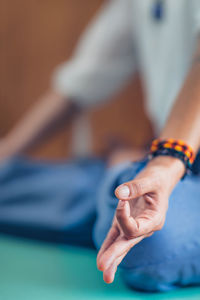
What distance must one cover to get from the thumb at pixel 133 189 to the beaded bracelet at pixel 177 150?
2.3 inches

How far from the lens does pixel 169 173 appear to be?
31 cm

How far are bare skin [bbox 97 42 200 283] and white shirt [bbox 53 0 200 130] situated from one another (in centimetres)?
20

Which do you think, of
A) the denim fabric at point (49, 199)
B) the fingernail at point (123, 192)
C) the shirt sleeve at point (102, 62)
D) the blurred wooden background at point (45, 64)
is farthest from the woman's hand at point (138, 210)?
the blurred wooden background at point (45, 64)

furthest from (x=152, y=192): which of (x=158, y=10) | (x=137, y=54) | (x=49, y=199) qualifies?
(x=137, y=54)

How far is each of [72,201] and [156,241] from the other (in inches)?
9.3

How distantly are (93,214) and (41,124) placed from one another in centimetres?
36

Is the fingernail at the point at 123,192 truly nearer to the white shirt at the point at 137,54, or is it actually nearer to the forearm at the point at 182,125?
the forearm at the point at 182,125

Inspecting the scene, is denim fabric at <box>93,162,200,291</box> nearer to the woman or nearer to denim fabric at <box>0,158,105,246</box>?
the woman

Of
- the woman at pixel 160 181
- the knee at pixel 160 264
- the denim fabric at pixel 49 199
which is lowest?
the denim fabric at pixel 49 199

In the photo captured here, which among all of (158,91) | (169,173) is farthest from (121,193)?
(158,91)

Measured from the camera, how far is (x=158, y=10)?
0.63 m

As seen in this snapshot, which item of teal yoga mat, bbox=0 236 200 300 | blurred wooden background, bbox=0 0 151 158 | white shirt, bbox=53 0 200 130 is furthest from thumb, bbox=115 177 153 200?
blurred wooden background, bbox=0 0 151 158

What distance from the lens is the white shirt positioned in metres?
0.61

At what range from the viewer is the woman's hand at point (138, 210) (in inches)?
10.4
